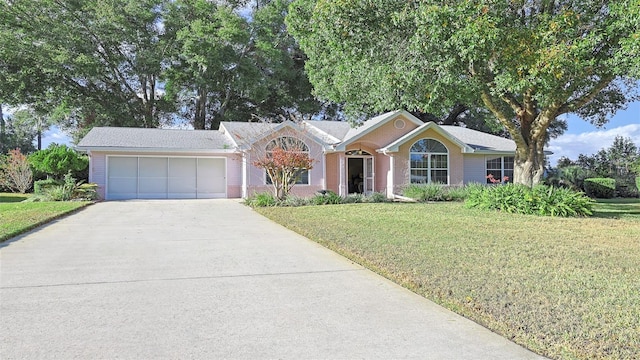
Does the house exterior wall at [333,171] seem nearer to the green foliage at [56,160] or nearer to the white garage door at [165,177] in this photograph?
the white garage door at [165,177]

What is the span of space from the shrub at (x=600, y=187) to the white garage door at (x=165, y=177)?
1918 cm

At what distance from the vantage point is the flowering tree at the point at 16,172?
21.7 metres

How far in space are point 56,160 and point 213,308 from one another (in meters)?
19.6

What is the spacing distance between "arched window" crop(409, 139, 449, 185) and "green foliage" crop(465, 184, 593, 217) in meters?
7.45

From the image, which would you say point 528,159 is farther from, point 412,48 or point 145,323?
point 145,323

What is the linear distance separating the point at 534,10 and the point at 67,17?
2960cm

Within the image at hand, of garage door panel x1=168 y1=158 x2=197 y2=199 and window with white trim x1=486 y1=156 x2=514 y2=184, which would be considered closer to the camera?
garage door panel x1=168 y1=158 x2=197 y2=199

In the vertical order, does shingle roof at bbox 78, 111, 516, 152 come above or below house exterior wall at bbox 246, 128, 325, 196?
above

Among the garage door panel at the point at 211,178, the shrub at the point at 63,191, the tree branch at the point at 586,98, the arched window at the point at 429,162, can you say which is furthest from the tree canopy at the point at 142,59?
the tree branch at the point at 586,98

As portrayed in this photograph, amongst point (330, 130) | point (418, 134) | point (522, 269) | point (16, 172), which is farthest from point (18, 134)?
point (522, 269)

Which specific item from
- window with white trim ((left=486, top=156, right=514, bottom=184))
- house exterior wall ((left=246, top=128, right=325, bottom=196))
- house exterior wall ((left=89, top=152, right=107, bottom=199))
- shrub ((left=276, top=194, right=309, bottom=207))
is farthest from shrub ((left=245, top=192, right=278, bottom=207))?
window with white trim ((left=486, top=156, right=514, bottom=184))

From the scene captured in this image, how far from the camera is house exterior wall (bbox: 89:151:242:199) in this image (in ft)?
69.4

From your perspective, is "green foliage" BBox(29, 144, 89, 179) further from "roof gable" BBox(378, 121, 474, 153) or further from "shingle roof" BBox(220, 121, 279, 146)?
"roof gable" BBox(378, 121, 474, 153)

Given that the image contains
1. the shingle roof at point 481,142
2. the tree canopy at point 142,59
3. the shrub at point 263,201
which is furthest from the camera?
the tree canopy at point 142,59
